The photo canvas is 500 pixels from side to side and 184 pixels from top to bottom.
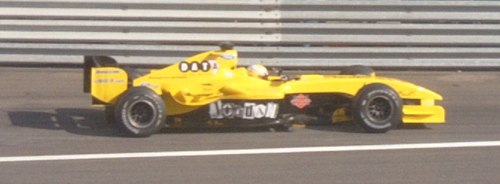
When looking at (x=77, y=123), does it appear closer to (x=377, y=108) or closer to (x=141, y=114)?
(x=141, y=114)

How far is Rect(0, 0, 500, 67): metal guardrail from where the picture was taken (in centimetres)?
1397

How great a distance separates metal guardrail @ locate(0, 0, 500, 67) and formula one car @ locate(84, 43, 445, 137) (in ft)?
10.7

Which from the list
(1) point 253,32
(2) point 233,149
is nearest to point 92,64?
(2) point 233,149

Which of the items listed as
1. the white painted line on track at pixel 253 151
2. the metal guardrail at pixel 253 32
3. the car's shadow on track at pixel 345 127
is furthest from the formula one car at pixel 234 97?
the metal guardrail at pixel 253 32

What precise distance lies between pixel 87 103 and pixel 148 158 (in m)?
2.63

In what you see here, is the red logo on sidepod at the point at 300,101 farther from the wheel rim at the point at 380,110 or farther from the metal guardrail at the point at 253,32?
the metal guardrail at the point at 253,32

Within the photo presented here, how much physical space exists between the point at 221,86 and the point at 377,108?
4.45 ft

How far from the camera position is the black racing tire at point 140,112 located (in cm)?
1026

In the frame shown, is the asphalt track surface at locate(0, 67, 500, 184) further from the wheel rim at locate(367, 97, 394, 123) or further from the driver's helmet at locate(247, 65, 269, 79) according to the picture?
the driver's helmet at locate(247, 65, 269, 79)

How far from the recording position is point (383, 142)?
10297 mm

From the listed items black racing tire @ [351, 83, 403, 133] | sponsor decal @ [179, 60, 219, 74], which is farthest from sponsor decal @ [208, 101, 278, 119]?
black racing tire @ [351, 83, 403, 133]

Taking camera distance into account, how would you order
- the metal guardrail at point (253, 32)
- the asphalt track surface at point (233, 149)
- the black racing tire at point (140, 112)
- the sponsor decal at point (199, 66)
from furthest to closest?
the metal guardrail at point (253, 32)
the sponsor decal at point (199, 66)
the black racing tire at point (140, 112)
the asphalt track surface at point (233, 149)

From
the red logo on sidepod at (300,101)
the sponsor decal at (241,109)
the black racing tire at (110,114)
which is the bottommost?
the black racing tire at (110,114)

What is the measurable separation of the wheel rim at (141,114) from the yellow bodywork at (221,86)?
24cm
